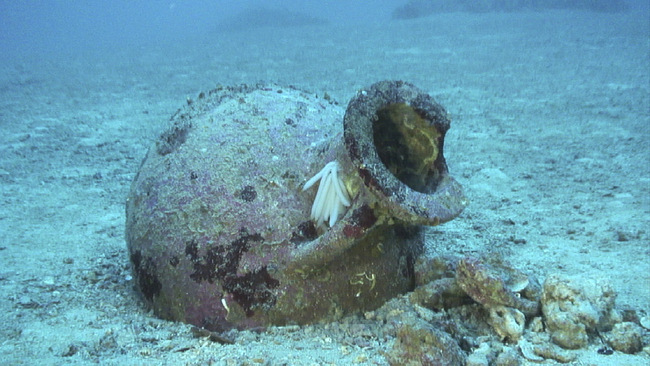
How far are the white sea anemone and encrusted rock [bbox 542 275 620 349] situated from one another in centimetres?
102

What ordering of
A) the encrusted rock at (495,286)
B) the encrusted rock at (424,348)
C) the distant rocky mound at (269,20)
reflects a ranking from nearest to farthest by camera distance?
the encrusted rock at (424,348) < the encrusted rock at (495,286) < the distant rocky mound at (269,20)

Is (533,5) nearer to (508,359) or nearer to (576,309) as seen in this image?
(576,309)

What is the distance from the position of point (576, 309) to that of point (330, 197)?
3.93 ft

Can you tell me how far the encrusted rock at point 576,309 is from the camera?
2.05 m

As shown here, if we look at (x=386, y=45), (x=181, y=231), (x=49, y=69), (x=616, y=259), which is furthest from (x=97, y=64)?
(x=616, y=259)

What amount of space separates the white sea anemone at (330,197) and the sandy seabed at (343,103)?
0.55 meters

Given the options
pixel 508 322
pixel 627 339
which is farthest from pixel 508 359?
pixel 627 339

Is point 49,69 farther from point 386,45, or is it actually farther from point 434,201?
point 434,201

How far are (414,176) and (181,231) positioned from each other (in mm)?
1271

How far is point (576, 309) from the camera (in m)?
2.11

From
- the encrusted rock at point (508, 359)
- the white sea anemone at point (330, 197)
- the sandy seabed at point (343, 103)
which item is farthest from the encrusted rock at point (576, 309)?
the white sea anemone at point (330, 197)

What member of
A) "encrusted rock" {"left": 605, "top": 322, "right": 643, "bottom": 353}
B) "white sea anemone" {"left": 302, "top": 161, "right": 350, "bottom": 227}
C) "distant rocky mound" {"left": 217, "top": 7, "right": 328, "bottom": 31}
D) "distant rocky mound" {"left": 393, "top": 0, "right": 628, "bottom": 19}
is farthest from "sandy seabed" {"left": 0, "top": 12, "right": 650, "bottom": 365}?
"distant rocky mound" {"left": 217, "top": 7, "right": 328, "bottom": 31}

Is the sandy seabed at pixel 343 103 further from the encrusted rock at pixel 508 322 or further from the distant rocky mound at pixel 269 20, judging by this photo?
the distant rocky mound at pixel 269 20

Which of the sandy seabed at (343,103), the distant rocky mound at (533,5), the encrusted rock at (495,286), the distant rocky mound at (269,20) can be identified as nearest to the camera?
the encrusted rock at (495,286)
